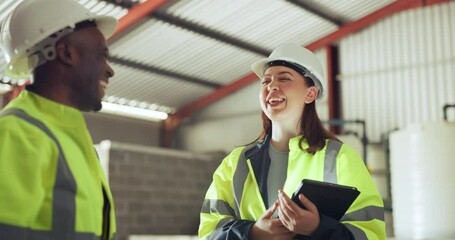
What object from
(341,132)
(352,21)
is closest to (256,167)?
(341,132)

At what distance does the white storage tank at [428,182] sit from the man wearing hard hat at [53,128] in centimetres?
568

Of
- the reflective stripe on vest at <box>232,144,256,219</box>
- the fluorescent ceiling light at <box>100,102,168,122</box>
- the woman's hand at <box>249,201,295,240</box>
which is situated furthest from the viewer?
the fluorescent ceiling light at <box>100,102,168,122</box>

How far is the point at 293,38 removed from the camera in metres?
11.1

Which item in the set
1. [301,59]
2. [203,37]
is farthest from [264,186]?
[203,37]

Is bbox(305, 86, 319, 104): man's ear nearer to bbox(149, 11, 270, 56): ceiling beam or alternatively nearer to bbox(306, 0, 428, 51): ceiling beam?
bbox(149, 11, 270, 56): ceiling beam

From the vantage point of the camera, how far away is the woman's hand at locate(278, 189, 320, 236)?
7.41 ft

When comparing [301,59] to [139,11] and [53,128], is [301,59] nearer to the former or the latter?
[53,128]

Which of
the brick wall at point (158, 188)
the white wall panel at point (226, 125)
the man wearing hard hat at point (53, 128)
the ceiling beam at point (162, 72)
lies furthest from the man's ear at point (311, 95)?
the white wall panel at point (226, 125)

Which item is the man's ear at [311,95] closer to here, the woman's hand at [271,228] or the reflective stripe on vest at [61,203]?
the woman's hand at [271,228]

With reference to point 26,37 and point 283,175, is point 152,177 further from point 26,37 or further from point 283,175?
point 26,37

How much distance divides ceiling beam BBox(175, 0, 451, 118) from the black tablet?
889cm

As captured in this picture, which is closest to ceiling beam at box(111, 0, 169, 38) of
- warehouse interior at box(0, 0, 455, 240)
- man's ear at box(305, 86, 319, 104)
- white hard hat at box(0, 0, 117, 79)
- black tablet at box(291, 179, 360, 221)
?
warehouse interior at box(0, 0, 455, 240)

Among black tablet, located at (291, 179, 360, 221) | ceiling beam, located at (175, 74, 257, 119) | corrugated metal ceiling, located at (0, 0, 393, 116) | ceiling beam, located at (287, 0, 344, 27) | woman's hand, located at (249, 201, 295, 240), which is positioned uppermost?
ceiling beam, located at (287, 0, 344, 27)

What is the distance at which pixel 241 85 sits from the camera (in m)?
12.6
